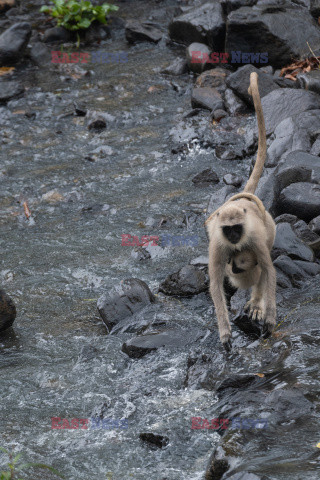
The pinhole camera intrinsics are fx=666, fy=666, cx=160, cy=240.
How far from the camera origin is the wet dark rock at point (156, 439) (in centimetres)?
561

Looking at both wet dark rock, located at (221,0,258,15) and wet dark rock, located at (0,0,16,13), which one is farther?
wet dark rock, located at (0,0,16,13)

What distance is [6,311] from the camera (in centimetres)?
771

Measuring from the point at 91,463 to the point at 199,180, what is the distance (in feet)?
20.0

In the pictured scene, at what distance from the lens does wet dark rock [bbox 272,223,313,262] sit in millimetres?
7906

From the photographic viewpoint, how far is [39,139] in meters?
12.7

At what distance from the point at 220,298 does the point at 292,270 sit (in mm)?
1393

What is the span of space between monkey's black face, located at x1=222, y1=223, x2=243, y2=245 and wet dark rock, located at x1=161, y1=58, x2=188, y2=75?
894cm

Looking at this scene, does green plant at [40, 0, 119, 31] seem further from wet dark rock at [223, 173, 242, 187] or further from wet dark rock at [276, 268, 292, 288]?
wet dark rock at [276, 268, 292, 288]

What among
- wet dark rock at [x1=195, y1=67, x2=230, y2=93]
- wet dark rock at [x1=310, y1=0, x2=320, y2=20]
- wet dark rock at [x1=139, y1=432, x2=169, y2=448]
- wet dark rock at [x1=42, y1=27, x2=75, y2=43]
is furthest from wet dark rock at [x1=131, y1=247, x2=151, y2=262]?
wet dark rock at [x1=42, y1=27, x2=75, y2=43]

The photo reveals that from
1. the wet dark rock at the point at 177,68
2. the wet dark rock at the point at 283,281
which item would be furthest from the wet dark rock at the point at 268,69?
the wet dark rock at the point at 283,281

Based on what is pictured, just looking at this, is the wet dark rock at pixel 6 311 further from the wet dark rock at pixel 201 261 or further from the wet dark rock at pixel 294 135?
the wet dark rock at pixel 294 135

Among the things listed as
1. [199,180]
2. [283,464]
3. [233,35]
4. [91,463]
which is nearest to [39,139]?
[199,180]

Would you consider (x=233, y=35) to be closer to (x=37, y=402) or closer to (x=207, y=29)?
(x=207, y=29)

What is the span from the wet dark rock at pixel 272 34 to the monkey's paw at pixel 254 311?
7748 mm
